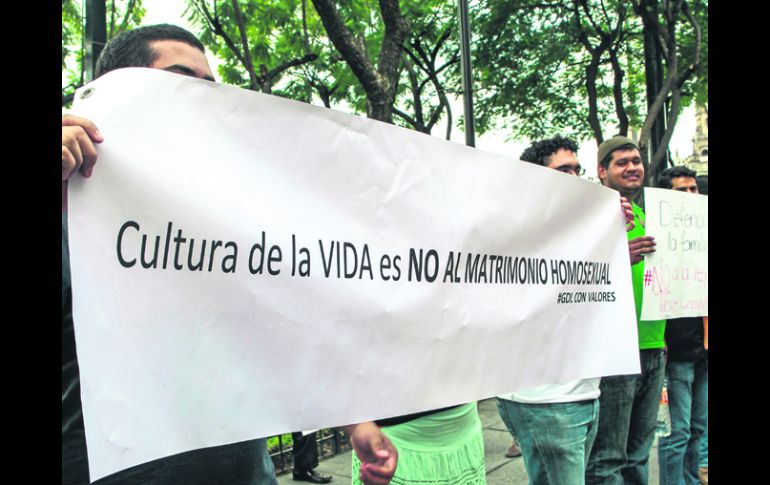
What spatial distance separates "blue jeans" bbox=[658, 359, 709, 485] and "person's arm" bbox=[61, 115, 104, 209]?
3265 mm

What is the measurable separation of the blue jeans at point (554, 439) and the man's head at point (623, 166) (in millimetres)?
1129

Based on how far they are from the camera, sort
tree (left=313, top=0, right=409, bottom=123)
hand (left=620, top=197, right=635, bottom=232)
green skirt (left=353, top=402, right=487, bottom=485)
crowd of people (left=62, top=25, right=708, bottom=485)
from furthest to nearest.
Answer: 1. tree (left=313, top=0, right=409, bottom=123)
2. hand (left=620, top=197, right=635, bottom=232)
3. green skirt (left=353, top=402, right=487, bottom=485)
4. crowd of people (left=62, top=25, right=708, bottom=485)

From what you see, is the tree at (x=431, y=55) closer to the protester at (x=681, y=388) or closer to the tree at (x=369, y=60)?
the tree at (x=369, y=60)

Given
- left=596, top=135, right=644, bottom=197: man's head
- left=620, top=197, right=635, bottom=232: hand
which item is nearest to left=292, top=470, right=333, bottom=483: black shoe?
left=596, top=135, right=644, bottom=197: man's head

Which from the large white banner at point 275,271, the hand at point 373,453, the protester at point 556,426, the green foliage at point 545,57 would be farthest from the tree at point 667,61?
the hand at point 373,453

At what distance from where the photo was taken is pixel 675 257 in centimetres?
313

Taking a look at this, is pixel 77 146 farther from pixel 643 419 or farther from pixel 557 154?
pixel 643 419

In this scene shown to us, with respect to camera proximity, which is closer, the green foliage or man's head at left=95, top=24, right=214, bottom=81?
man's head at left=95, top=24, right=214, bottom=81

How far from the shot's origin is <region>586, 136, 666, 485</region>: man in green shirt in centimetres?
A: 291

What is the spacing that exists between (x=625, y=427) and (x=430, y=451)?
1272 mm

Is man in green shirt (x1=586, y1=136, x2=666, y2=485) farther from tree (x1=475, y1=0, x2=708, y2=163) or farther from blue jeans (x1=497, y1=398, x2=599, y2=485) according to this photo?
tree (x1=475, y1=0, x2=708, y2=163)

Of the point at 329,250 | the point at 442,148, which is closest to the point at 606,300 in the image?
the point at 442,148

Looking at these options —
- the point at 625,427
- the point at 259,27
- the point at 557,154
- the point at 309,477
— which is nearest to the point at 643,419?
the point at 625,427
